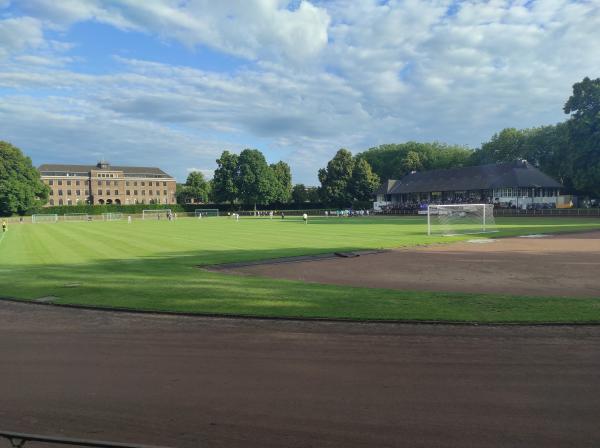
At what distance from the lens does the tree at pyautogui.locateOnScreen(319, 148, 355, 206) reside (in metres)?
103

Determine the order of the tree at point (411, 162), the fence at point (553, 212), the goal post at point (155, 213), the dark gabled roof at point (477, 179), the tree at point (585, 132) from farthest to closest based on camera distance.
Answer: the tree at point (411, 162) → the goal post at point (155, 213) → the dark gabled roof at point (477, 179) → the fence at point (553, 212) → the tree at point (585, 132)

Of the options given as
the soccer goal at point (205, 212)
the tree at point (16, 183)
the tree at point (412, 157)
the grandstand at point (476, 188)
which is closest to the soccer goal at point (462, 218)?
the grandstand at point (476, 188)

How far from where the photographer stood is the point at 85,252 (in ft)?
82.7

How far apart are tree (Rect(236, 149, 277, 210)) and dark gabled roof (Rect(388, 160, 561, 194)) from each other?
27951 millimetres

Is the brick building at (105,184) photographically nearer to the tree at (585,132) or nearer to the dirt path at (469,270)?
the tree at (585,132)

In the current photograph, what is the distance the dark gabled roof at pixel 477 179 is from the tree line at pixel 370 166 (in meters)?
4.69

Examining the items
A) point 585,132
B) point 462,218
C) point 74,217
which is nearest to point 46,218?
point 74,217

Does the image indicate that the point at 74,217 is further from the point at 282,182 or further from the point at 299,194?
the point at 299,194

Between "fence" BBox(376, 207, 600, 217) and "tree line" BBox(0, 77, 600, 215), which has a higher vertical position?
"tree line" BBox(0, 77, 600, 215)

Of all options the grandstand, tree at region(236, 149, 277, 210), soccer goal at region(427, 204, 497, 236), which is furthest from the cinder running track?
tree at region(236, 149, 277, 210)

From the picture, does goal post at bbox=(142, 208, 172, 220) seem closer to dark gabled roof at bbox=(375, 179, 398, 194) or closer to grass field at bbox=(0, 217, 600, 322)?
dark gabled roof at bbox=(375, 179, 398, 194)

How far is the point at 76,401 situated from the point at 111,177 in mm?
149327

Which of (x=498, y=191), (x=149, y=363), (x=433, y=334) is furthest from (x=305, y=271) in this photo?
(x=498, y=191)

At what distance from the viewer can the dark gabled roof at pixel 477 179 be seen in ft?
253
